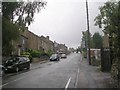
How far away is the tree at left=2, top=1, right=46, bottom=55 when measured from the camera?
29798 mm

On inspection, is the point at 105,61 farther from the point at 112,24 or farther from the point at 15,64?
the point at 112,24

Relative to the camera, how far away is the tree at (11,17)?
29798 millimetres

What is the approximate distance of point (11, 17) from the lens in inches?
1342

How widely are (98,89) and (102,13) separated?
16.1m

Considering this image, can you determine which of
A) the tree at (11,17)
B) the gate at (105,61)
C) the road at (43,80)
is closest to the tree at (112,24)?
the gate at (105,61)

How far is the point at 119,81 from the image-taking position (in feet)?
54.2

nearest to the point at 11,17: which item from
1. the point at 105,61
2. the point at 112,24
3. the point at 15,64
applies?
the point at 15,64

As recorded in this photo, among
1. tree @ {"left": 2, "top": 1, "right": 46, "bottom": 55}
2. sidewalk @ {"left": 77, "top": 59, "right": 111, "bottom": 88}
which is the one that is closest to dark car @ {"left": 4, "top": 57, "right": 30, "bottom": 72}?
tree @ {"left": 2, "top": 1, "right": 46, "bottom": 55}

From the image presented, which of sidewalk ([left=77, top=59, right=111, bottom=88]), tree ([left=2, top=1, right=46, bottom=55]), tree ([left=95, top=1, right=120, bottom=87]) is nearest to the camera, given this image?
tree ([left=95, top=1, right=120, bottom=87])

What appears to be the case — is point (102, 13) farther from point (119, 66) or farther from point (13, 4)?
point (119, 66)

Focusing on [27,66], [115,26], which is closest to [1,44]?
[27,66]

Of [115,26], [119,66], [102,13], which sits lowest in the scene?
[119,66]

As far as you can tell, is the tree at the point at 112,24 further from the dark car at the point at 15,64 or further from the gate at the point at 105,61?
the dark car at the point at 15,64

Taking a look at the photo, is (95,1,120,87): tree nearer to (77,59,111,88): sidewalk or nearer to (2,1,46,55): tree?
(77,59,111,88): sidewalk
